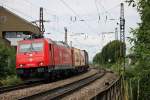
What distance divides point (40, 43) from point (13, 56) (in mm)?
7354

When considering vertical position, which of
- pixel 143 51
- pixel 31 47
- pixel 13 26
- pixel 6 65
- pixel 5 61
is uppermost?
pixel 13 26

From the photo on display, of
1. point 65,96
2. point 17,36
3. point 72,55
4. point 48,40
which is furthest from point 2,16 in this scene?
point 65,96

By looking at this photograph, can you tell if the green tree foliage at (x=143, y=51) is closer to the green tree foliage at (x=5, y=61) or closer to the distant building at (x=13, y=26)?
the green tree foliage at (x=5, y=61)

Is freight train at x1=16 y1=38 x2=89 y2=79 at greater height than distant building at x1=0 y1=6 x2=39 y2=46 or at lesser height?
lesser

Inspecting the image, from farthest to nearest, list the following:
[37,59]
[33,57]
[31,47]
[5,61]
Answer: [5,61] < [31,47] < [33,57] < [37,59]

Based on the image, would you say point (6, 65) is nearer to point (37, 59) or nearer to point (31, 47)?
point (31, 47)

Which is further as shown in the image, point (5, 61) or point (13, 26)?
point (13, 26)

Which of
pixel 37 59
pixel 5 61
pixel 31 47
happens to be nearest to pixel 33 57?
pixel 37 59

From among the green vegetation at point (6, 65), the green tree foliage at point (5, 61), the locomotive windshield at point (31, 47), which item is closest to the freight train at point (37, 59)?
the locomotive windshield at point (31, 47)

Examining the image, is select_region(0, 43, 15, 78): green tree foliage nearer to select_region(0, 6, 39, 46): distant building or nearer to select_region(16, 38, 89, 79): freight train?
select_region(16, 38, 89, 79): freight train

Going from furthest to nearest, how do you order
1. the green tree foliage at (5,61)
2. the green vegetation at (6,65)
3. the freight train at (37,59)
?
the green tree foliage at (5,61)
the green vegetation at (6,65)
the freight train at (37,59)

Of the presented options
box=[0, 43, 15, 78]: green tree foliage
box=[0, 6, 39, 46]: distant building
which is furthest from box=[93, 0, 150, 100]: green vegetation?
box=[0, 6, 39, 46]: distant building

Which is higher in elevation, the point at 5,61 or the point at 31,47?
the point at 31,47

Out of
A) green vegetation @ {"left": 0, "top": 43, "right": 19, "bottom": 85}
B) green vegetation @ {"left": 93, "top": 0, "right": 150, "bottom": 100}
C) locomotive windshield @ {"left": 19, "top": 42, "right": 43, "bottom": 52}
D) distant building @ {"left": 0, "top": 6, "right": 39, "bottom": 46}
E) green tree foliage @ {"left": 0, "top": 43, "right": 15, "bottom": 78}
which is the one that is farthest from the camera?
distant building @ {"left": 0, "top": 6, "right": 39, "bottom": 46}
